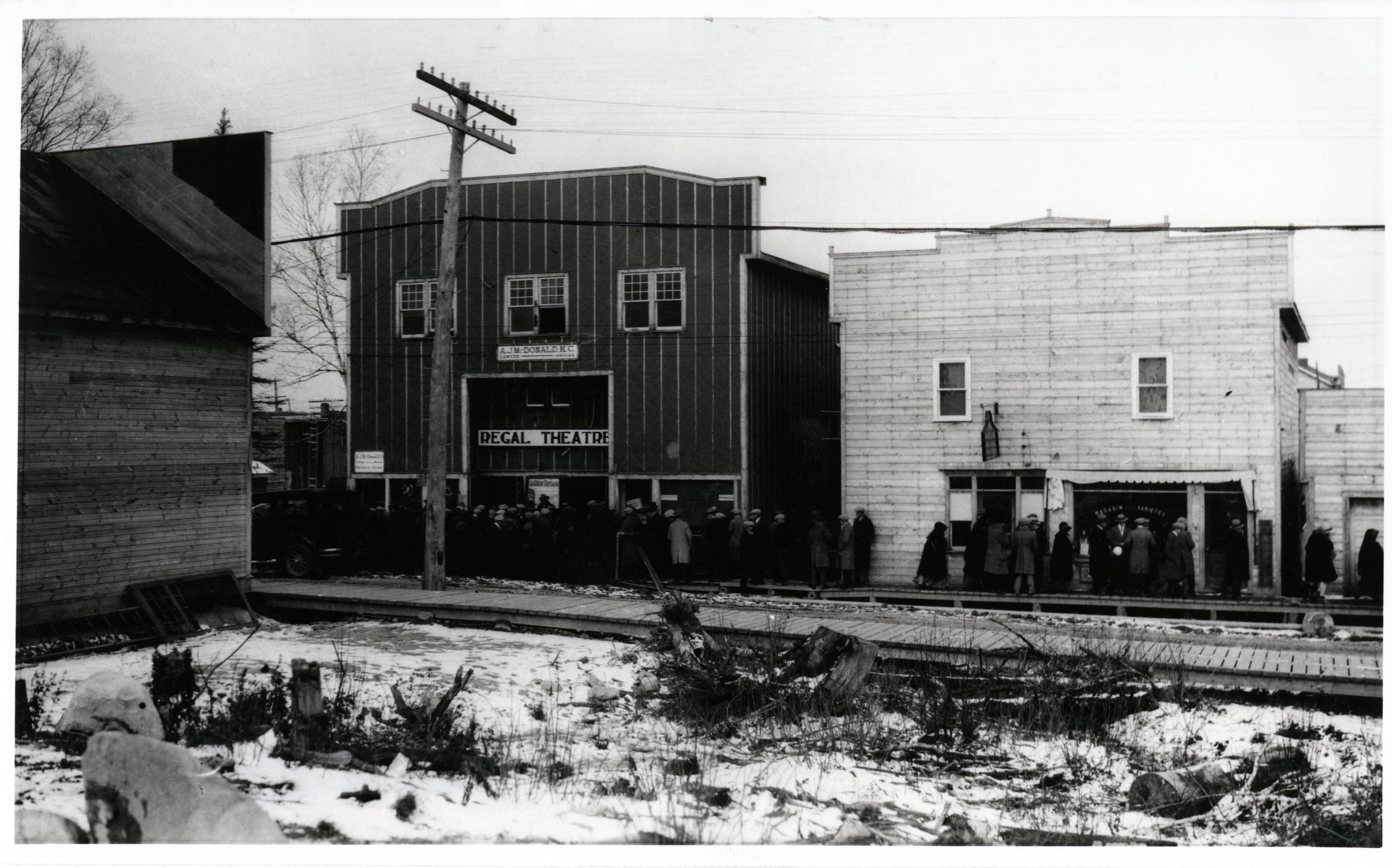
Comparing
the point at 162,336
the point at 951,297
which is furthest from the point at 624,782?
the point at 951,297

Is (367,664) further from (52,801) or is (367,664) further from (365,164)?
(365,164)

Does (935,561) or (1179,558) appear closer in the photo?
(1179,558)

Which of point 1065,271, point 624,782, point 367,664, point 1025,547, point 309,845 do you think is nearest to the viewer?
point 309,845

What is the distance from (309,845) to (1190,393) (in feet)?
57.9

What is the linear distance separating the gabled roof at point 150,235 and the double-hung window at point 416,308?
368 inches

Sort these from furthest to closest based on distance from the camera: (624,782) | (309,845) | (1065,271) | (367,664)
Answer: (1065,271), (367,664), (624,782), (309,845)

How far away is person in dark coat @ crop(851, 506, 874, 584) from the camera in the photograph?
2080cm

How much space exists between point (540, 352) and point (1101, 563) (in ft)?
41.6

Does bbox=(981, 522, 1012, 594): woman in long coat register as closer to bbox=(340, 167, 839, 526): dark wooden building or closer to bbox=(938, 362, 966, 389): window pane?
bbox=(938, 362, 966, 389): window pane

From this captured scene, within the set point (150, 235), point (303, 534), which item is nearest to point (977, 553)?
point (303, 534)

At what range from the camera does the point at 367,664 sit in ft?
37.2

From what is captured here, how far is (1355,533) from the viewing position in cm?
1909

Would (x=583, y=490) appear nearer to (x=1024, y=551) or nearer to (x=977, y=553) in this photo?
(x=977, y=553)

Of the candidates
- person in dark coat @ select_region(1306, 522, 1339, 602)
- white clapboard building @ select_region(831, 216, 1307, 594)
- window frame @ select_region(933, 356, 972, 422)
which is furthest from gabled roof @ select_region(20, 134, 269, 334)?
person in dark coat @ select_region(1306, 522, 1339, 602)
